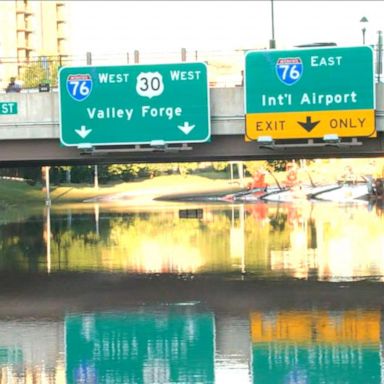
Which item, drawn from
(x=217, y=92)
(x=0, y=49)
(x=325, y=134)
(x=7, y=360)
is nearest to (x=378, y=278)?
(x=325, y=134)

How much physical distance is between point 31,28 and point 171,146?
147 metres

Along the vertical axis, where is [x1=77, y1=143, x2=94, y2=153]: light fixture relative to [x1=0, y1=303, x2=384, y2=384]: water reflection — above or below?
above

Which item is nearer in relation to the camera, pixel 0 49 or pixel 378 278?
pixel 378 278

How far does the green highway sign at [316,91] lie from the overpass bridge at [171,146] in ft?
1.40

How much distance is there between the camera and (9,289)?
22.8 meters

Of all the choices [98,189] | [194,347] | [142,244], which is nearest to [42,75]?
[142,244]

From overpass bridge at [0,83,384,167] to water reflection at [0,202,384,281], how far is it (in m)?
3.78

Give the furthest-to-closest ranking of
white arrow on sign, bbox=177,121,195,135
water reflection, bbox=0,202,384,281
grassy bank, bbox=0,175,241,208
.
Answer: grassy bank, bbox=0,175,241,208 < water reflection, bbox=0,202,384,281 < white arrow on sign, bbox=177,121,195,135

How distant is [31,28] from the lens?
162 meters

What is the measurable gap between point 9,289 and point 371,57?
11188 mm

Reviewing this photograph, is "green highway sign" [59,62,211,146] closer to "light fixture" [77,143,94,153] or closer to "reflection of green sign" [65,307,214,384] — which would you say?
"light fixture" [77,143,94,153]

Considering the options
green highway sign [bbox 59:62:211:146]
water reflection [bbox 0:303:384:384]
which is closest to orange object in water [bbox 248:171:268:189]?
green highway sign [bbox 59:62:211:146]

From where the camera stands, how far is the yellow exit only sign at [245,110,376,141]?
20266mm

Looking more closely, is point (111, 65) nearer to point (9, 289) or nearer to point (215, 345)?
point (9, 289)
